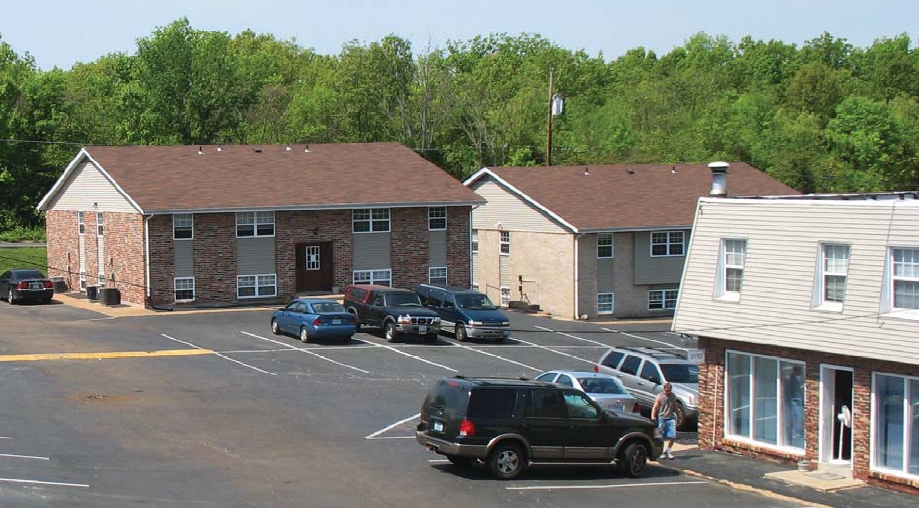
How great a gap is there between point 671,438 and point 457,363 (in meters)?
12.8

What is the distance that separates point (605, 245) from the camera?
52750mm

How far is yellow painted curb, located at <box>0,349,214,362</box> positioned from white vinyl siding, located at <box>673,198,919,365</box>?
16957mm

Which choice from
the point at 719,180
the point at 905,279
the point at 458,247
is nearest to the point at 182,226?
the point at 458,247

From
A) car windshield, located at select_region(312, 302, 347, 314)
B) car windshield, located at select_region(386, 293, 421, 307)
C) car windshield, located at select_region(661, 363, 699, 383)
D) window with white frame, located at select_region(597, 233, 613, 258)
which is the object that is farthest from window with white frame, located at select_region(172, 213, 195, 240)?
car windshield, located at select_region(661, 363, 699, 383)

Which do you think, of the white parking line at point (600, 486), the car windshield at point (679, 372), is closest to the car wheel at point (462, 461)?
the white parking line at point (600, 486)

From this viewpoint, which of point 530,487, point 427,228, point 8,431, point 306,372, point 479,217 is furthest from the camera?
point 479,217

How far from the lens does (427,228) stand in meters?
53.9

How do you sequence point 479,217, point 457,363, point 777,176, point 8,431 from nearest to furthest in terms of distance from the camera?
point 8,431 < point 457,363 < point 479,217 < point 777,176

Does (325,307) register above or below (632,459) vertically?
above

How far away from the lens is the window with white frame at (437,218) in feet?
177

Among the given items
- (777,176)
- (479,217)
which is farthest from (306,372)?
(777,176)

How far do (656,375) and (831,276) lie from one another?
22.5ft

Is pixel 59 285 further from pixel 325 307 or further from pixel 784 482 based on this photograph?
pixel 784 482

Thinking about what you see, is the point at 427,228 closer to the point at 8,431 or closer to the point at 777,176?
the point at 8,431
